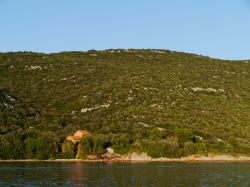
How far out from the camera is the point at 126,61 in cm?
17225

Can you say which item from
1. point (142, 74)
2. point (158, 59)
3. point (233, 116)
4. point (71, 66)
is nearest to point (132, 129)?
point (233, 116)

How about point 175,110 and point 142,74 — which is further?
point 142,74

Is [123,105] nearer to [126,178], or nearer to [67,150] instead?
[67,150]

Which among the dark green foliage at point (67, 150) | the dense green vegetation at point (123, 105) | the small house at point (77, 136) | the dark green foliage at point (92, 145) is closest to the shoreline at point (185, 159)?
the dense green vegetation at point (123, 105)

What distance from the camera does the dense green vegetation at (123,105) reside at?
10650 centimetres

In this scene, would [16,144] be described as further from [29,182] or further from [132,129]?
[29,182]

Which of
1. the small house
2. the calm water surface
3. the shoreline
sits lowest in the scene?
the calm water surface

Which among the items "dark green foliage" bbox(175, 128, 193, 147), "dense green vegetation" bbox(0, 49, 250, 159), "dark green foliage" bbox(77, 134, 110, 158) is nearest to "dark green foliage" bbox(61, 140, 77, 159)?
"dense green vegetation" bbox(0, 49, 250, 159)

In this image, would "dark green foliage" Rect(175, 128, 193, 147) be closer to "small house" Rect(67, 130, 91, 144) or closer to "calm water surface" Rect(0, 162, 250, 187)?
"small house" Rect(67, 130, 91, 144)

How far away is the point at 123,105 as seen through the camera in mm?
130750

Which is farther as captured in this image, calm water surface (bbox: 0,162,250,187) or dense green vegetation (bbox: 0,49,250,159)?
dense green vegetation (bbox: 0,49,250,159)

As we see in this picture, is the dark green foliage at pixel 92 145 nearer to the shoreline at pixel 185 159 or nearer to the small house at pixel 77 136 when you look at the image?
the shoreline at pixel 185 159

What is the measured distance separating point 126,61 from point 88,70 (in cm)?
1925

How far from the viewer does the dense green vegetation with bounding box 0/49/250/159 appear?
106 m
